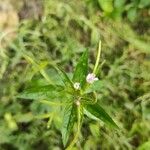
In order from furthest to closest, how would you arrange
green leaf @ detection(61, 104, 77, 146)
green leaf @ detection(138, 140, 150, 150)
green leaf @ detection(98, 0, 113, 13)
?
green leaf @ detection(98, 0, 113, 13)
green leaf @ detection(138, 140, 150, 150)
green leaf @ detection(61, 104, 77, 146)

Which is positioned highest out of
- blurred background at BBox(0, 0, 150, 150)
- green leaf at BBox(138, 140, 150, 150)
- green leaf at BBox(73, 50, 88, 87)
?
green leaf at BBox(73, 50, 88, 87)

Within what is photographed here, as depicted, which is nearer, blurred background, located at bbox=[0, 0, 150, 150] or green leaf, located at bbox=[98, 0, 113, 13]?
blurred background, located at bbox=[0, 0, 150, 150]

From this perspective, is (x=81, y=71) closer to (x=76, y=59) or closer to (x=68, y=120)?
Result: (x=68, y=120)

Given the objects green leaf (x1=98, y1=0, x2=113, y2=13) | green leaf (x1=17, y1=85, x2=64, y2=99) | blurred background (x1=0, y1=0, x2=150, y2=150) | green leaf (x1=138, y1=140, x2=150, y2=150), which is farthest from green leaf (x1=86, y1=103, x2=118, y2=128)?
green leaf (x1=98, y1=0, x2=113, y2=13)

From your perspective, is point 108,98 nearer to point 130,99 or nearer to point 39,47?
point 130,99

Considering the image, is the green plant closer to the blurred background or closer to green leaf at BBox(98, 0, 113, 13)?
the blurred background

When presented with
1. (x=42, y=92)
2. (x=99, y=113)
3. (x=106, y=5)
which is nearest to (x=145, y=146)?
(x=99, y=113)

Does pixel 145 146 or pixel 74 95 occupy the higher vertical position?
pixel 74 95

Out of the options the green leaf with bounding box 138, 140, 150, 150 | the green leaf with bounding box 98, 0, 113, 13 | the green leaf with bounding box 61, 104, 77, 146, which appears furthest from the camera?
the green leaf with bounding box 98, 0, 113, 13
